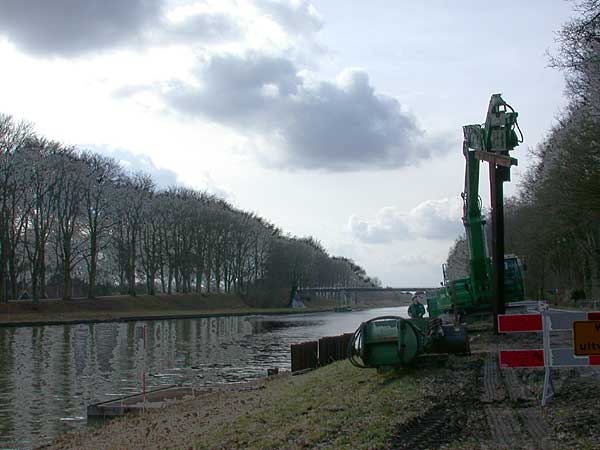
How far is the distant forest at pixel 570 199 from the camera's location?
25547 mm

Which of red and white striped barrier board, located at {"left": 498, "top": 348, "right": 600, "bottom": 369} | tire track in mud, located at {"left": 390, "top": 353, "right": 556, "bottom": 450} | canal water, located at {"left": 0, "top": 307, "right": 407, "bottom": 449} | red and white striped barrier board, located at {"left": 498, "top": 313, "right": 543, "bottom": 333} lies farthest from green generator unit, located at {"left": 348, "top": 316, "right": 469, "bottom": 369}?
canal water, located at {"left": 0, "top": 307, "right": 407, "bottom": 449}

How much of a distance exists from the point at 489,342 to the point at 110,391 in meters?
13.3

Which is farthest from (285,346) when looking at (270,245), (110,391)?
(270,245)

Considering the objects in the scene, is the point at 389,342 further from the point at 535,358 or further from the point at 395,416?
the point at 535,358

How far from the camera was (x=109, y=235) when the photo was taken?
86438 millimetres

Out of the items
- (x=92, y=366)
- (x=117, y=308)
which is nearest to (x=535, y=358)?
(x=92, y=366)

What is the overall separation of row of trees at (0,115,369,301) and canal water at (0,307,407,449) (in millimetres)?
15718

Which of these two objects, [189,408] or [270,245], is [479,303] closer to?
[189,408]

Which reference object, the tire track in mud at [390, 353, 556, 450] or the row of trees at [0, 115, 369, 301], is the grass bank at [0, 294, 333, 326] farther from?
the tire track in mud at [390, 353, 556, 450]

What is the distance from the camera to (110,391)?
998 inches

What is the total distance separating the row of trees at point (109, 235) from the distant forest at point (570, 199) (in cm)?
4129

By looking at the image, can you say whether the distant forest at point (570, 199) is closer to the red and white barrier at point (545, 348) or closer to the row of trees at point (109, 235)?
the red and white barrier at point (545, 348)

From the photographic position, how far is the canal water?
2042 centimetres

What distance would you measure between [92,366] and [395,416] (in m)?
24.7
